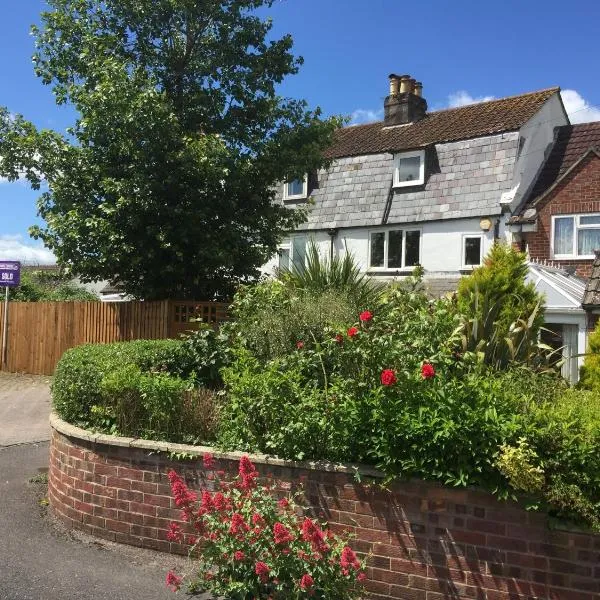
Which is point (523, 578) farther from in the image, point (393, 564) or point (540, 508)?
point (393, 564)

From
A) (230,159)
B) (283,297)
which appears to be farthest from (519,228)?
(283,297)

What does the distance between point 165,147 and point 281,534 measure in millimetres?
8614

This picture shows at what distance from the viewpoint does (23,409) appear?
11.4m

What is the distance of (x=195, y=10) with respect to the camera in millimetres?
11938

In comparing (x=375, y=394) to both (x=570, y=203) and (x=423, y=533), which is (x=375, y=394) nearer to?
(x=423, y=533)

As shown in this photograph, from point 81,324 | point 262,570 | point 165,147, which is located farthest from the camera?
point 81,324

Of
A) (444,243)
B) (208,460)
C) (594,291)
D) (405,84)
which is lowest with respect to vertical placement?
(208,460)

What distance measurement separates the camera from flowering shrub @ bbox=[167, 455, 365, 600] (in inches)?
143

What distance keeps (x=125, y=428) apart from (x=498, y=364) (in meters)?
3.01

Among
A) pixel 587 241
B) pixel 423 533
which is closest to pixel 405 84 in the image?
pixel 587 241

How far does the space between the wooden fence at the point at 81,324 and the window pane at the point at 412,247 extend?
10.0 meters

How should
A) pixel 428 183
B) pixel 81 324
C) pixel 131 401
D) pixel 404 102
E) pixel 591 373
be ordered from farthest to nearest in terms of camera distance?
pixel 404 102
pixel 428 183
pixel 81 324
pixel 591 373
pixel 131 401

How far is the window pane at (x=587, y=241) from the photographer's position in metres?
17.8

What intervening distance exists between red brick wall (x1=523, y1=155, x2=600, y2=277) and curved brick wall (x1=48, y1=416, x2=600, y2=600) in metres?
15.3
